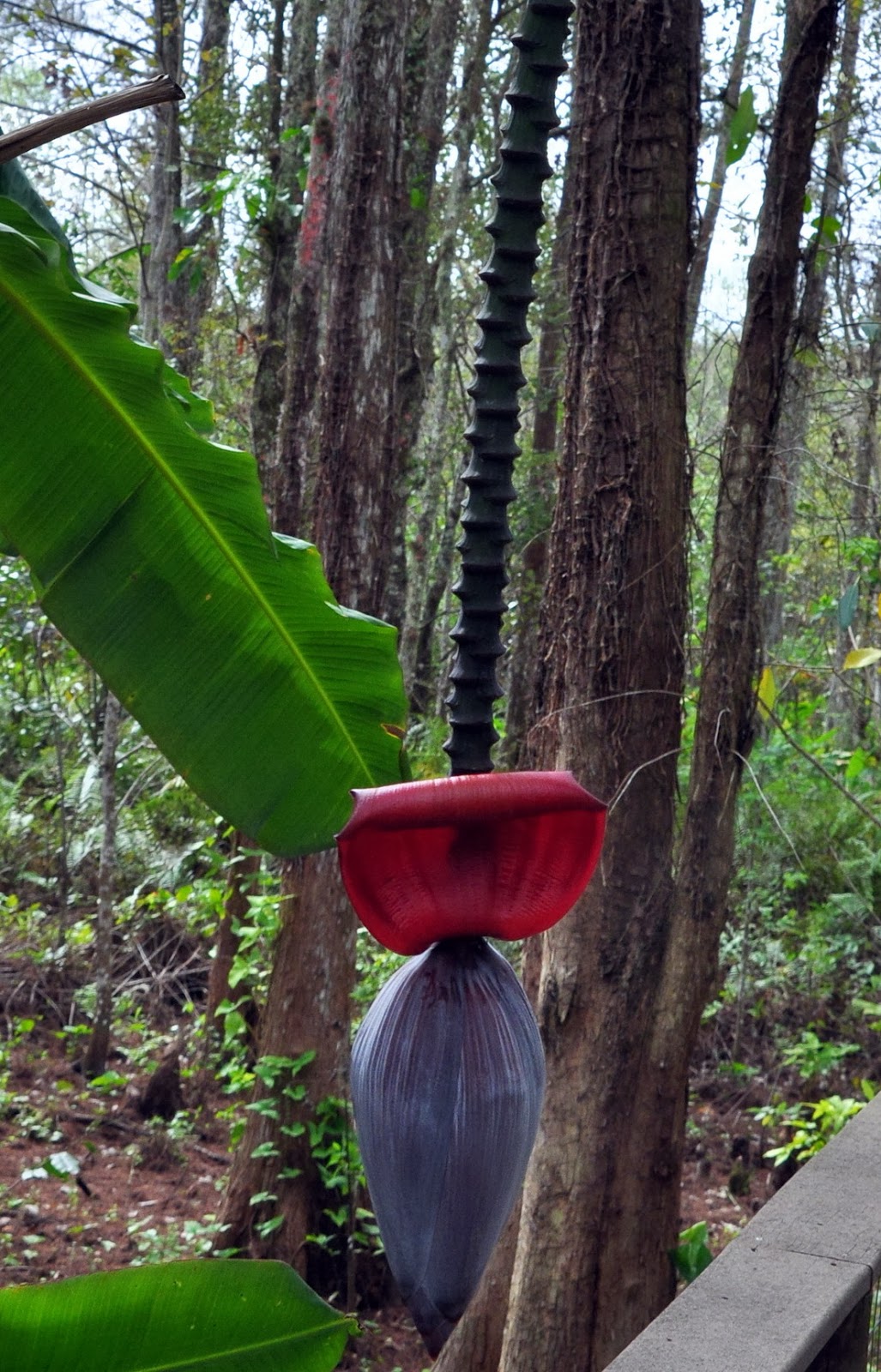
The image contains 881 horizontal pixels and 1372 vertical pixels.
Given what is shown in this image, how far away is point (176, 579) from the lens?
2.68 ft

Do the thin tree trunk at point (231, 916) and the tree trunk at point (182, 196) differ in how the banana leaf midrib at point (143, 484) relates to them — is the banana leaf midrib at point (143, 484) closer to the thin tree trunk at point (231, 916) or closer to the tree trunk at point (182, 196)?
the thin tree trunk at point (231, 916)

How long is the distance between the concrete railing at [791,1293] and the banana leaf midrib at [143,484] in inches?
30.8

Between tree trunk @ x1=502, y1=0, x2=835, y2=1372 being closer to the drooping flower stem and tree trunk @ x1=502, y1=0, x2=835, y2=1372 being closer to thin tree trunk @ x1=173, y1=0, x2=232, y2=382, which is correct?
the drooping flower stem

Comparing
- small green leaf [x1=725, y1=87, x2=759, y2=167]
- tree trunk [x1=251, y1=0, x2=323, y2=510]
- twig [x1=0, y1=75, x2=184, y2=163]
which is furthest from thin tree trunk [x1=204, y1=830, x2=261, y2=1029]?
twig [x1=0, y1=75, x2=184, y2=163]

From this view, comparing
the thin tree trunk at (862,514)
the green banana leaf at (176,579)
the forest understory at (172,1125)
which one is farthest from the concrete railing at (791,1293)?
the thin tree trunk at (862,514)

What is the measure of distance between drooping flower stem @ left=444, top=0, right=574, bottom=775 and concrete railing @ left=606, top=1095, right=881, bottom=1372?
1013 mm

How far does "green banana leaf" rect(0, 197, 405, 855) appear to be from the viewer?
0.76 metres

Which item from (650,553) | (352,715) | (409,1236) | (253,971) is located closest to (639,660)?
(650,553)

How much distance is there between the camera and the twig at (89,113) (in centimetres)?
52

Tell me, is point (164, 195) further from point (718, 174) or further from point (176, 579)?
point (176, 579)

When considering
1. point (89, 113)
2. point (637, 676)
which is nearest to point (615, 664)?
point (637, 676)

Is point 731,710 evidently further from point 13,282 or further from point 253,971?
point 253,971

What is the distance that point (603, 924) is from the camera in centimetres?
216

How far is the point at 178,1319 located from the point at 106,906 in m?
3.92
